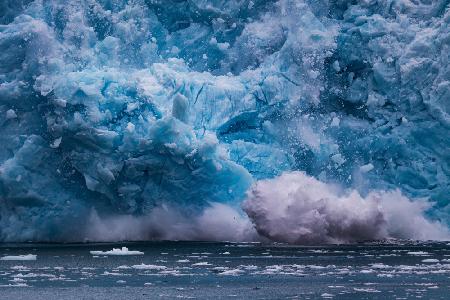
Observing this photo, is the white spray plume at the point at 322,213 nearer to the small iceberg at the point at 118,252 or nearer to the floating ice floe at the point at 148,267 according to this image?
the small iceberg at the point at 118,252

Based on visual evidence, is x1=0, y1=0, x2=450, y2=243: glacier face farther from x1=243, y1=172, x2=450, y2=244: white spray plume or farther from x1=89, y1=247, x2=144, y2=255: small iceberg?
x1=89, y1=247, x2=144, y2=255: small iceberg

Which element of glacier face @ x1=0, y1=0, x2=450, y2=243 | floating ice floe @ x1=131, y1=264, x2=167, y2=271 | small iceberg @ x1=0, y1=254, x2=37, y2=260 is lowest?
floating ice floe @ x1=131, y1=264, x2=167, y2=271

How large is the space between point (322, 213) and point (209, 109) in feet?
13.4

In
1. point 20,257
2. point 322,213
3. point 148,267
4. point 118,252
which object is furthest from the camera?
point 322,213

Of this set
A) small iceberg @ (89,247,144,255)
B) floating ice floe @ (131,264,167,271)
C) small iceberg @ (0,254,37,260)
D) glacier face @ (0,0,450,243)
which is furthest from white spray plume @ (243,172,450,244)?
floating ice floe @ (131,264,167,271)

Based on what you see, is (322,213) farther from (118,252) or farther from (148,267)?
(148,267)

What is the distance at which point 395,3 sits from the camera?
25969mm

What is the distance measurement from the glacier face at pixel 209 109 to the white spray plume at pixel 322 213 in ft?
0.47

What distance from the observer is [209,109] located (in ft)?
83.9

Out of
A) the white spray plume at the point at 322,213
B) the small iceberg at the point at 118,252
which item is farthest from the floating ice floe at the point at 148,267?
the white spray plume at the point at 322,213

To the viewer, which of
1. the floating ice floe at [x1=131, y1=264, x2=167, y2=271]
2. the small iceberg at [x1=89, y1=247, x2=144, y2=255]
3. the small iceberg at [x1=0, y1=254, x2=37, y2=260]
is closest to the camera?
the floating ice floe at [x1=131, y1=264, x2=167, y2=271]

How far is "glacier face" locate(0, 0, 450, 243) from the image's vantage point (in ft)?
79.9

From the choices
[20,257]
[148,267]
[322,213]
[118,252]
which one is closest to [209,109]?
[322,213]

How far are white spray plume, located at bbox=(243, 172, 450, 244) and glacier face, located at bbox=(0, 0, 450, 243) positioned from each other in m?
0.14
